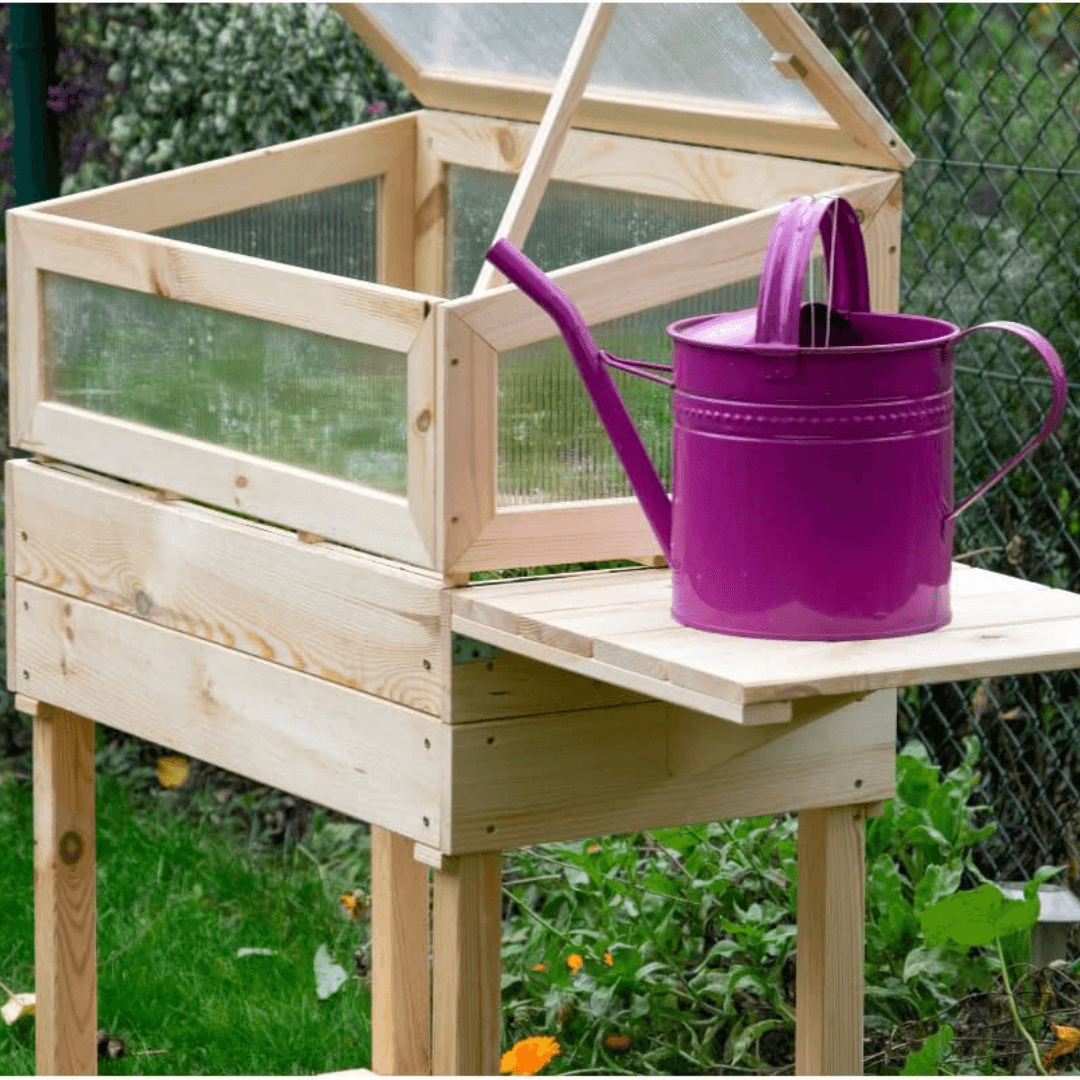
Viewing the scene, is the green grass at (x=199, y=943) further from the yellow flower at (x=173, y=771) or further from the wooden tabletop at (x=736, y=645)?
the wooden tabletop at (x=736, y=645)

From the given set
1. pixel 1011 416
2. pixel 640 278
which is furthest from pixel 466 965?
pixel 1011 416

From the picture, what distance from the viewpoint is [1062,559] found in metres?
3.67

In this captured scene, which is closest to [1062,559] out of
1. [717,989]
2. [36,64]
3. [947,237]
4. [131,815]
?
[947,237]

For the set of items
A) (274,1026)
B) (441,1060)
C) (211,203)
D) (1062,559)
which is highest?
(211,203)

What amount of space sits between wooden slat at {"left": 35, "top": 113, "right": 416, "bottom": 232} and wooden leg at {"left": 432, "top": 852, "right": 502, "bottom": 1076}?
1.15 meters

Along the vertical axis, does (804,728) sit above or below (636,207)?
below

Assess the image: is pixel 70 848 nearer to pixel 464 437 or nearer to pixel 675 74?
pixel 464 437

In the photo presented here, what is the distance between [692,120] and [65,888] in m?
1.34

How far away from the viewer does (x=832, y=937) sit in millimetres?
2836

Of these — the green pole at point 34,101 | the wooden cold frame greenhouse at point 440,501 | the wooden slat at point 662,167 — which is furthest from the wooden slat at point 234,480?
the green pole at point 34,101

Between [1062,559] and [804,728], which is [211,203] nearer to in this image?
[804,728]

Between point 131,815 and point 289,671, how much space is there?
1.92m

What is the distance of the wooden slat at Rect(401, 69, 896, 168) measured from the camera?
9.28 feet

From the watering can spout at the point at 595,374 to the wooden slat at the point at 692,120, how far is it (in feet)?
1.94
